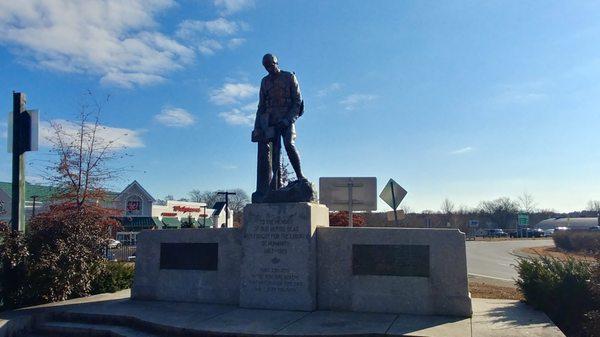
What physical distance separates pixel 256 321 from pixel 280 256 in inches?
55.8

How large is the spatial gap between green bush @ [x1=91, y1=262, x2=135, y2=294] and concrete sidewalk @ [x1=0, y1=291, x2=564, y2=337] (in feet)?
5.59

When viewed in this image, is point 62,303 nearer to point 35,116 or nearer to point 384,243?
point 35,116

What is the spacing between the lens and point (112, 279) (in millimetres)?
11430

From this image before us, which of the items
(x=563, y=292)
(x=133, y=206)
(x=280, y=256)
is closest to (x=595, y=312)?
(x=563, y=292)

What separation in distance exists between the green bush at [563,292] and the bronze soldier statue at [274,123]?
14.2 ft

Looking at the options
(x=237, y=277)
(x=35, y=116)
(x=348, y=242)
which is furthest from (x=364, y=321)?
(x=35, y=116)

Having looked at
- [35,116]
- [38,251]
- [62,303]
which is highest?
[35,116]

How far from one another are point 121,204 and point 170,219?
312 inches

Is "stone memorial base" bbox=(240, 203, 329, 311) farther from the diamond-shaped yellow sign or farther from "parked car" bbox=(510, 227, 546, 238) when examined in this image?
"parked car" bbox=(510, 227, 546, 238)

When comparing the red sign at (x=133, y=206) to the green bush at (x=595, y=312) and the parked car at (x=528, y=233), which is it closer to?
the green bush at (x=595, y=312)

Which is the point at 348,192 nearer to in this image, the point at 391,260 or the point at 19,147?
the point at 391,260

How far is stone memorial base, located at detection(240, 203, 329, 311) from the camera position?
8547 mm

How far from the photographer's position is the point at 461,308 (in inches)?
308

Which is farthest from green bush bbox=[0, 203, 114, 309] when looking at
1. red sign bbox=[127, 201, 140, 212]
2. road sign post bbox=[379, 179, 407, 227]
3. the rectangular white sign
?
red sign bbox=[127, 201, 140, 212]
